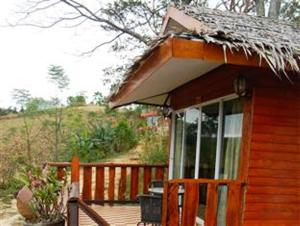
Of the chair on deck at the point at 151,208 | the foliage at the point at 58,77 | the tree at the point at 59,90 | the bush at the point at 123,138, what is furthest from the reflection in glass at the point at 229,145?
the bush at the point at 123,138

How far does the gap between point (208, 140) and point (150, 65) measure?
2.24 meters

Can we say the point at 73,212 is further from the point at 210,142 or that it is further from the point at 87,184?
the point at 87,184

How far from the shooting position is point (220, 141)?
17.8ft

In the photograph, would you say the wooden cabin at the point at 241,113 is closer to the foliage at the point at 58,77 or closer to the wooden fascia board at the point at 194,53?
the wooden fascia board at the point at 194,53

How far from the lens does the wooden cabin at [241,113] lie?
3634mm

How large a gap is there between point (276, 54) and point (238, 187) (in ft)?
5.20

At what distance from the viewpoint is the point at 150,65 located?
4.09 metres

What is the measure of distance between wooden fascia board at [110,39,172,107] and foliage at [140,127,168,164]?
6629 millimetres

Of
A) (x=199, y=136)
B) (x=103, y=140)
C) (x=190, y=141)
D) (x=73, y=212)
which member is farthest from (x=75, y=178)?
(x=103, y=140)

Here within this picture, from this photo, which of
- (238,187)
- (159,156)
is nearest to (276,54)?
(238,187)

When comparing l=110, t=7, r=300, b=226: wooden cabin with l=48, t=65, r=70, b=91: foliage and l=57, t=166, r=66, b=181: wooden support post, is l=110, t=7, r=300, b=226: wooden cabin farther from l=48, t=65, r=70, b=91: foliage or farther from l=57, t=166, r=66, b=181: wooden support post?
l=48, t=65, r=70, b=91: foliage

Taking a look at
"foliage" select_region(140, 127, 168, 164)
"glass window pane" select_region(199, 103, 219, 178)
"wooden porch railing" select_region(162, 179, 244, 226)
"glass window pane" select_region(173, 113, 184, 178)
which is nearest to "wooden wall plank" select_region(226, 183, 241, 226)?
"wooden porch railing" select_region(162, 179, 244, 226)

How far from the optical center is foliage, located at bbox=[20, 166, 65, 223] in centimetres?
675

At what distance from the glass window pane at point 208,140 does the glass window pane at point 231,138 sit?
280mm
